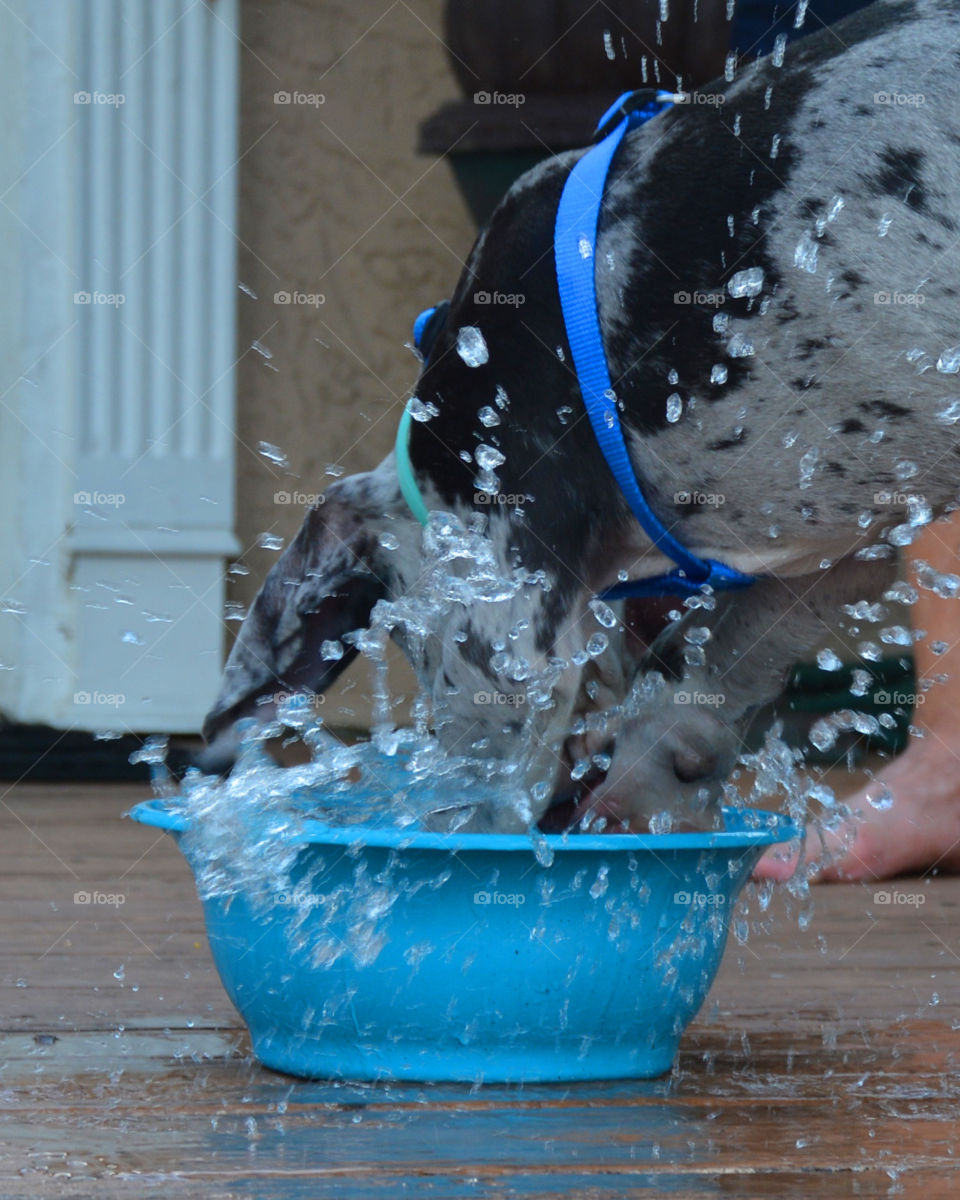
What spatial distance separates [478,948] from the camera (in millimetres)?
1496

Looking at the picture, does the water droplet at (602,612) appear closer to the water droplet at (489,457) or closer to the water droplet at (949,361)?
the water droplet at (489,457)

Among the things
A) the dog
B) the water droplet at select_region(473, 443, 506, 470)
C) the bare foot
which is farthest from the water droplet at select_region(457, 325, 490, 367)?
the bare foot

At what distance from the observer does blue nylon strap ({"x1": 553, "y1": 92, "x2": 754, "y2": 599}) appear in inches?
68.2

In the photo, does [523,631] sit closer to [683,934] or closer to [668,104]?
[683,934]

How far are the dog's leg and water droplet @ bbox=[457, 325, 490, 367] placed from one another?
46cm

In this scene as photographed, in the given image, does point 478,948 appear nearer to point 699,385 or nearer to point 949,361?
point 699,385

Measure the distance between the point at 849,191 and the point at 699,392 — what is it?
10.5 inches

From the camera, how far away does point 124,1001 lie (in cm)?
190

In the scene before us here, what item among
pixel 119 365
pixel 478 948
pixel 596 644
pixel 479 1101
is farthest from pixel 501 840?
pixel 119 365

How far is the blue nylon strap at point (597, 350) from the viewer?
173 cm

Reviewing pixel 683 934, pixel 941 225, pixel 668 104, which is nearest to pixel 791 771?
pixel 683 934

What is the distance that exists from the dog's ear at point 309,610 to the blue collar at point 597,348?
3.4 inches

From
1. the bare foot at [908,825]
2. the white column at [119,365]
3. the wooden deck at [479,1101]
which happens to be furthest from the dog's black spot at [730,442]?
the white column at [119,365]

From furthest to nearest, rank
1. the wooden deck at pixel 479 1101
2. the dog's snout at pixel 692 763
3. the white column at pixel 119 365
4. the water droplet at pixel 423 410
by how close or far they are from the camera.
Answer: the white column at pixel 119 365 < the dog's snout at pixel 692 763 < the water droplet at pixel 423 410 < the wooden deck at pixel 479 1101
